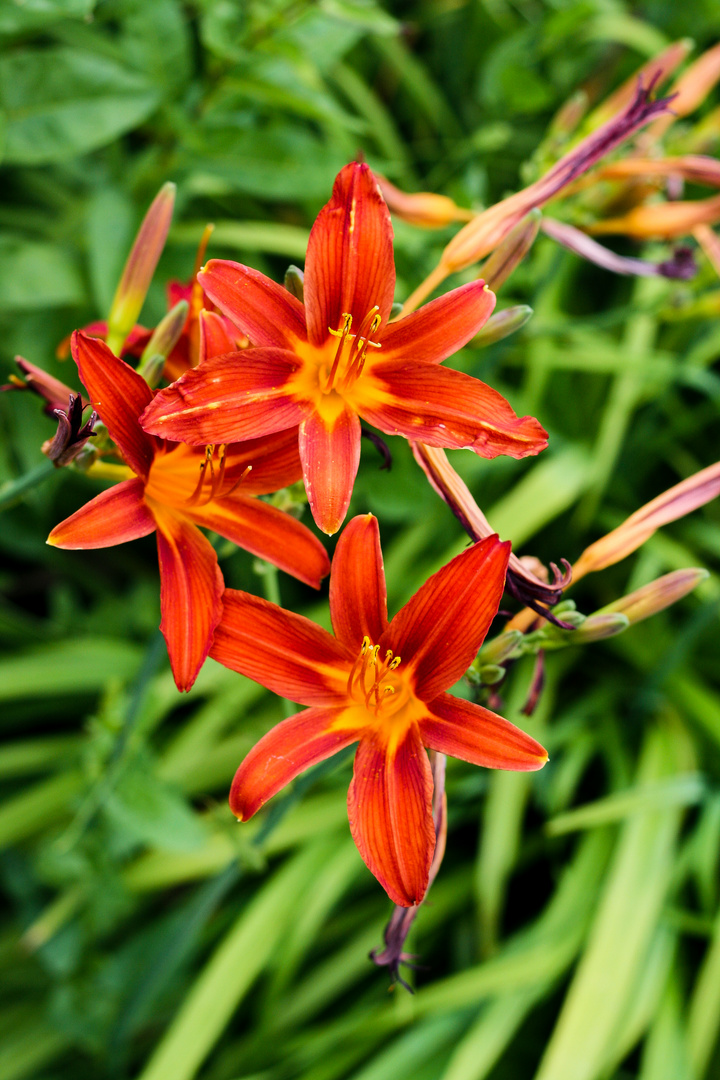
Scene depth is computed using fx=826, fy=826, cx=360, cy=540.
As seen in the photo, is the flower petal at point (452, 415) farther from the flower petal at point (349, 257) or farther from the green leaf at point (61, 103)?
the green leaf at point (61, 103)

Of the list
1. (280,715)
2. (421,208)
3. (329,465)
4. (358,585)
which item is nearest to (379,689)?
(358,585)

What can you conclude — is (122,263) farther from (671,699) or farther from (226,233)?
(671,699)

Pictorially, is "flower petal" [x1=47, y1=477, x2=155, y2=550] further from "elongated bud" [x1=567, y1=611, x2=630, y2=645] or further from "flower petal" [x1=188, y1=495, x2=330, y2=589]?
"elongated bud" [x1=567, y1=611, x2=630, y2=645]

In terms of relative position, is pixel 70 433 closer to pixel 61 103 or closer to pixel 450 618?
pixel 450 618

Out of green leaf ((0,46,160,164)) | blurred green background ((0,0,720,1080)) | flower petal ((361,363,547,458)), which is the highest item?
green leaf ((0,46,160,164))

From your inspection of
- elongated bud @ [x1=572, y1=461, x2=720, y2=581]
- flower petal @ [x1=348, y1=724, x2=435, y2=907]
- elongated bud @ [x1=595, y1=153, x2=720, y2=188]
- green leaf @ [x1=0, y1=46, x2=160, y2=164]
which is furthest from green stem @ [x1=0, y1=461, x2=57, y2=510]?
elongated bud @ [x1=595, y1=153, x2=720, y2=188]

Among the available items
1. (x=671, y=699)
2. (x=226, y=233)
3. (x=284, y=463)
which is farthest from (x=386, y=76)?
(x=284, y=463)

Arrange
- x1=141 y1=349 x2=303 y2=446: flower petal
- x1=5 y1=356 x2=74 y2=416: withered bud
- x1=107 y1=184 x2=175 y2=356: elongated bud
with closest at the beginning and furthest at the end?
1. x1=141 y1=349 x2=303 y2=446: flower petal
2. x1=5 y1=356 x2=74 y2=416: withered bud
3. x1=107 y1=184 x2=175 y2=356: elongated bud

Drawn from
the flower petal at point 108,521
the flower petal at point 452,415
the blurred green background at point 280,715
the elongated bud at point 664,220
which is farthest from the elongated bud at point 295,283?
the elongated bud at point 664,220
